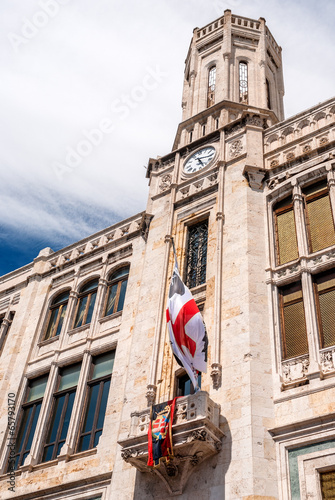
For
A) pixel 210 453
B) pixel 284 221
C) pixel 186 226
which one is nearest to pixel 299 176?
pixel 284 221

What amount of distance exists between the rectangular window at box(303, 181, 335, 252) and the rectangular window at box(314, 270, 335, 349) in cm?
129

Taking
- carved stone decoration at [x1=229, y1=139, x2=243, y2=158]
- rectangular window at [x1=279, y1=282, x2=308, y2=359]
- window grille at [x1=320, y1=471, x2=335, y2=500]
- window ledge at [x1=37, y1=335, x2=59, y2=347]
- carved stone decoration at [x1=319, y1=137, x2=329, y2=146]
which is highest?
carved stone decoration at [x1=229, y1=139, x2=243, y2=158]

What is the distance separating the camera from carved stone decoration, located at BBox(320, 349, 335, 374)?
54.1 ft

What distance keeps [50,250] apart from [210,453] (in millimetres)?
17744

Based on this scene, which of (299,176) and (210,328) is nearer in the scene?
(210,328)

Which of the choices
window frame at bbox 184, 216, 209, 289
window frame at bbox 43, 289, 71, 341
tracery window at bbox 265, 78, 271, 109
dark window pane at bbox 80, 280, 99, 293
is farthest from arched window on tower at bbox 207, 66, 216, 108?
window frame at bbox 43, 289, 71, 341

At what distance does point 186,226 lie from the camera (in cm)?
2434

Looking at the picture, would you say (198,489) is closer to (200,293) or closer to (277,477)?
(277,477)

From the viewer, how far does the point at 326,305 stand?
1812 cm

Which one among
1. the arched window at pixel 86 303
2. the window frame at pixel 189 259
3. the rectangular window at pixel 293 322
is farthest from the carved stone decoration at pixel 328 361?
the arched window at pixel 86 303

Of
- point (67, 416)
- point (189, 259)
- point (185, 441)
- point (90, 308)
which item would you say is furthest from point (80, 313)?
point (185, 441)

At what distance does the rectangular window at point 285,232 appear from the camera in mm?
20500

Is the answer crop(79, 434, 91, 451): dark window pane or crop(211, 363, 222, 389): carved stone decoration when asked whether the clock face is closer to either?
crop(211, 363, 222, 389): carved stone decoration

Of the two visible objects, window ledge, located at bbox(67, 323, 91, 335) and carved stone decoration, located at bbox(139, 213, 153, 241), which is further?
carved stone decoration, located at bbox(139, 213, 153, 241)
